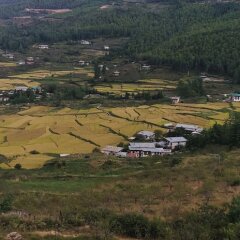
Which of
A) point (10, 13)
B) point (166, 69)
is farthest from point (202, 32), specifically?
point (10, 13)

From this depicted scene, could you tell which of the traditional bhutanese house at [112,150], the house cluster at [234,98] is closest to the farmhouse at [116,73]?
the house cluster at [234,98]

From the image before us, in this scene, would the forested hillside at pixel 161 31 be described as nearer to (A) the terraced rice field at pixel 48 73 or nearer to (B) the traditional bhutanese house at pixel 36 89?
(A) the terraced rice field at pixel 48 73

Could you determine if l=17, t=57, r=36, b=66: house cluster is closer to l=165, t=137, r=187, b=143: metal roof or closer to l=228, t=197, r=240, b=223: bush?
l=165, t=137, r=187, b=143: metal roof

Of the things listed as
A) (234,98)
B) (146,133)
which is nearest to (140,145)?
(146,133)

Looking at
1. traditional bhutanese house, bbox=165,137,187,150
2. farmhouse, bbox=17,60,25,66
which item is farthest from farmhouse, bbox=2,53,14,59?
traditional bhutanese house, bbox=165,137,187,150

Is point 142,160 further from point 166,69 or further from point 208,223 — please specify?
point 166,69

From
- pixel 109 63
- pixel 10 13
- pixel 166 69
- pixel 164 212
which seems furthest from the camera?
pixel 10 13
